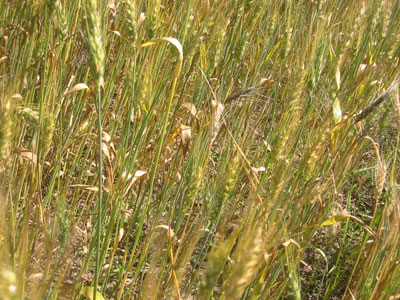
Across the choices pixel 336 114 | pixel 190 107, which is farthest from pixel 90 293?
pixel 336 114

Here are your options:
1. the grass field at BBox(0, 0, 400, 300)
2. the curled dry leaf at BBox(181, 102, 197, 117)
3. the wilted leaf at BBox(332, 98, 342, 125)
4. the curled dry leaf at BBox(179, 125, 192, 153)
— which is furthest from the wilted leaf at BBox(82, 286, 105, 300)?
the wilted leaf at BBox(332, 98, 342, 125)

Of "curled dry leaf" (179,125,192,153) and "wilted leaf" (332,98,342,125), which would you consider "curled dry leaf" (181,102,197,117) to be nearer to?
"curled dry leaf" (179,125,192,153)

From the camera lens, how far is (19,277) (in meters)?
0.68

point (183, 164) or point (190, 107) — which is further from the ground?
point (190, 107)

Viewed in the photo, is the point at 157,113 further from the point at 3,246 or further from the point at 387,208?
the point at 3,246

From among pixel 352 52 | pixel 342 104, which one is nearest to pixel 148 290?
pixel 342 104

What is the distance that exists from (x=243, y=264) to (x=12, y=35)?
1.32m

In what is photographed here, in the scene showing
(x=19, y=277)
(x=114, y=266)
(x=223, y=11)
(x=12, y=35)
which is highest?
(x=223, y=11)

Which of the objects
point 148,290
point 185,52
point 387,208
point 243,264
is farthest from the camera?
point 185,52

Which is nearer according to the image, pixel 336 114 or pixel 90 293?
pixel 90 293

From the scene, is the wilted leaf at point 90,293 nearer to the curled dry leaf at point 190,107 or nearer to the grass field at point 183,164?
the grass field at point 183,164

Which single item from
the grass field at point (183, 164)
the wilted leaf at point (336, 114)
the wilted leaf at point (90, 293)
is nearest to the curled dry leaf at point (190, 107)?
the grass field at point (183, 164)

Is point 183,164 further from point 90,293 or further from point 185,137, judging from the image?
point 90,293

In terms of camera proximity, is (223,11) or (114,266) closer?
(223,11)
